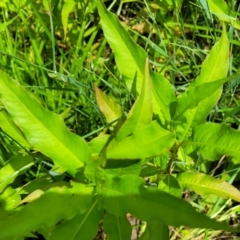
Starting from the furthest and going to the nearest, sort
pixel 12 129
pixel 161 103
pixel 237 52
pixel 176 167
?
pixel 237 52, pixel 176 167, pixel 12 129, pixel 161 103

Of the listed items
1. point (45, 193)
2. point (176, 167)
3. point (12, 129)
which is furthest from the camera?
point (176, 167)

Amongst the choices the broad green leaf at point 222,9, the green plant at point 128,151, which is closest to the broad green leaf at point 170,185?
the green plant at point 128,151

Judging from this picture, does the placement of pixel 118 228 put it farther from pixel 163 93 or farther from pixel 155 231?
pixel 163 93

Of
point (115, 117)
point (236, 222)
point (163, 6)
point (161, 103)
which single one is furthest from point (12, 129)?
point (236, 222)

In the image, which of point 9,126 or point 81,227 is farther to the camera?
point 9,126

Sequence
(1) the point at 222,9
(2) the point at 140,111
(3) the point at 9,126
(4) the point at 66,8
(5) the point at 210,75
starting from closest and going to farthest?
(2) the point at 140,111
(5) the point at 210,75
(3) the point at 9,126
(1) the point at 222,9
(4) the point at 66,8

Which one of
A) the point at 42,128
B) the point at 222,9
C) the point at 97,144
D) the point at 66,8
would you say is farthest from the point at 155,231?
the point at 66,8

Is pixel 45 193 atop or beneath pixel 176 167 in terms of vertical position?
atop

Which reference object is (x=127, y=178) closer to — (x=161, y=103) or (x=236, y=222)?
(x=161, y=103)
